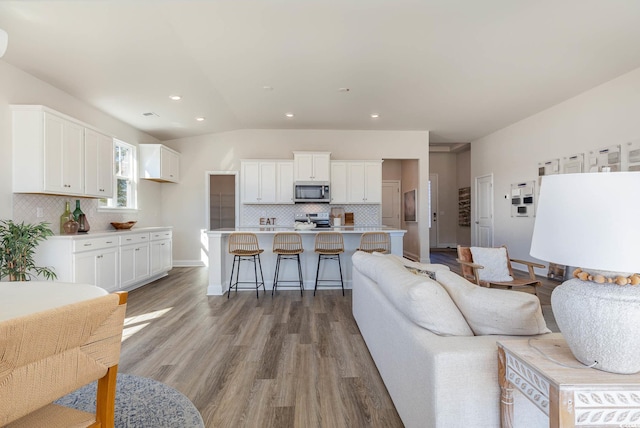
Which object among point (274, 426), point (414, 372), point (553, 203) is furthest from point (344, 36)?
point (274, 426)

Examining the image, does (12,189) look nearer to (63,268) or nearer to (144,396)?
(63,268)

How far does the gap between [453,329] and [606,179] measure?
2.79 feet

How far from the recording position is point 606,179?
2.97 feet

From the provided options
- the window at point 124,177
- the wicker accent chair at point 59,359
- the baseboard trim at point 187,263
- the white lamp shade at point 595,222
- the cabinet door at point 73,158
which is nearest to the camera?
the wicker accent chair at point 59,359

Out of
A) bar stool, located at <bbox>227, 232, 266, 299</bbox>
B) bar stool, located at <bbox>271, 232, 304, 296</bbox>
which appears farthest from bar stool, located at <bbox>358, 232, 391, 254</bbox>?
bar stool, located at <bbox>227, 232, 266, 299</bbox>

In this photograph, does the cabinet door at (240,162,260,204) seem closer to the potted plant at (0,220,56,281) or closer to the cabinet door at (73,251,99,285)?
the cabinet door at (73,251,99,285)

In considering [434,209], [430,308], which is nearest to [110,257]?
[430,308]

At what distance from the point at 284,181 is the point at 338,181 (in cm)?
114

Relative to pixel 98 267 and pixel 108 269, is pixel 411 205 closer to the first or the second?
pixel 108 269

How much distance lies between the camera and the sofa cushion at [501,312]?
1.33 m

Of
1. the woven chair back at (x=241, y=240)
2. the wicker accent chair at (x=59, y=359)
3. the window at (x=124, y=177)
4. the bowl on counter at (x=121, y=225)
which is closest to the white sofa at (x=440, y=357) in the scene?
the wicker accent chair at (x=59, y=359)

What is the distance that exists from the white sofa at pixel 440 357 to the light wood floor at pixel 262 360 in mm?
344

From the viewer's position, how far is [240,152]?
6.94 m

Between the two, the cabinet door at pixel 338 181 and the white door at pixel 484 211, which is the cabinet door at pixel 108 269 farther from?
the white door at pixel 484 211
